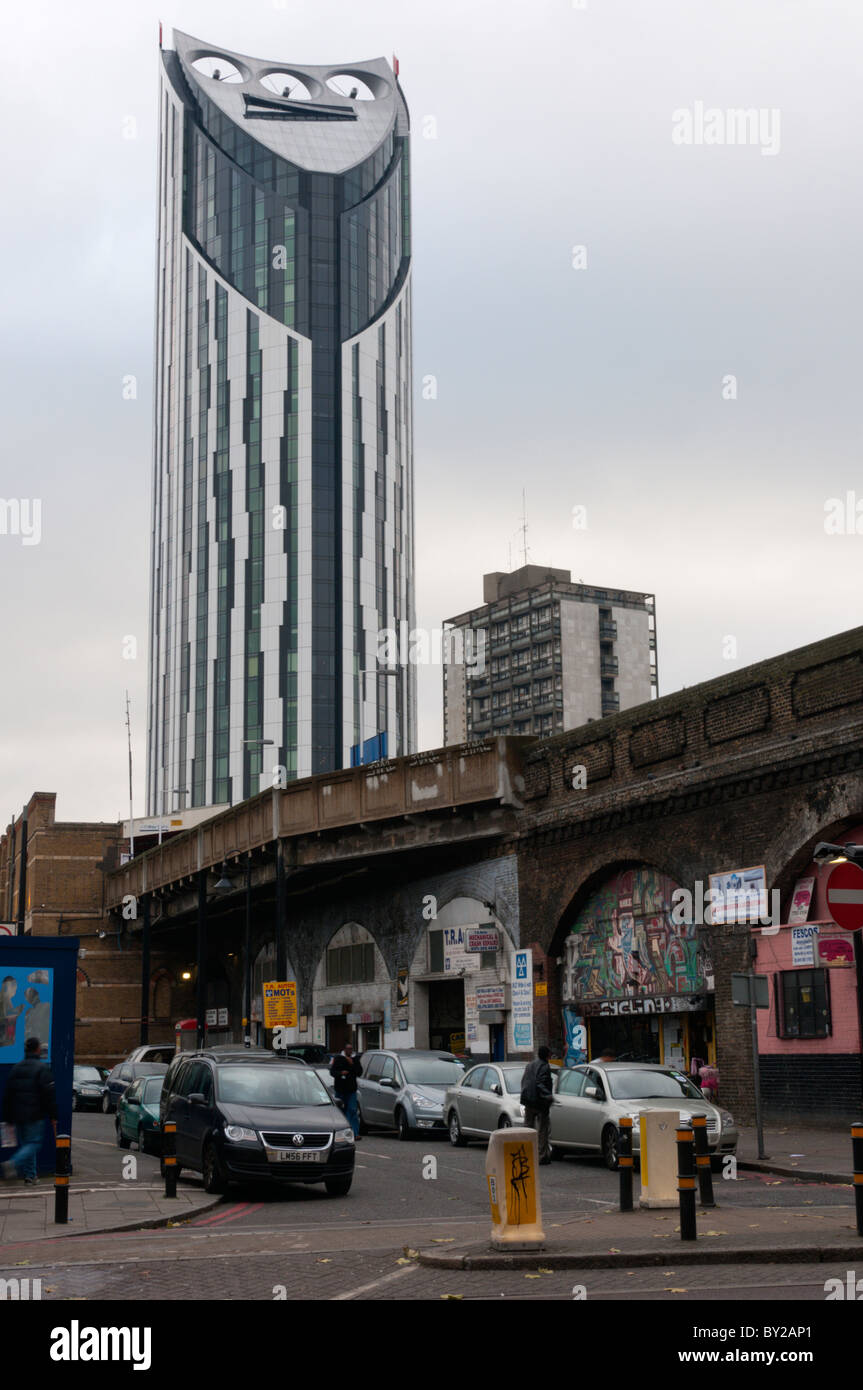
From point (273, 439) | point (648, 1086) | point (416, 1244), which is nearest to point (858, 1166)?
point (416, 1244)

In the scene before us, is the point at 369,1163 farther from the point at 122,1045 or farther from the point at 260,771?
the point at 260,771

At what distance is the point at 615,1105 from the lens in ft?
68.3

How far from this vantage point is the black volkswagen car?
17.7m

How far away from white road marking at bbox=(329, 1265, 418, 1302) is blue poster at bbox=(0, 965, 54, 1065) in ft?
31.9

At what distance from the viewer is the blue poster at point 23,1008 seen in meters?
20.3

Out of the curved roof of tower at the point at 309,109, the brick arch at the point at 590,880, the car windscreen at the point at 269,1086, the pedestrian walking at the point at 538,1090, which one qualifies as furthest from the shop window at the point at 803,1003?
the curved roof of tower at the point at 309,109

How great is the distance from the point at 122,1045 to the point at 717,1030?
4714 centimetres

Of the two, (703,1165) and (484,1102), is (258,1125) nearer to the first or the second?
(703,1165)

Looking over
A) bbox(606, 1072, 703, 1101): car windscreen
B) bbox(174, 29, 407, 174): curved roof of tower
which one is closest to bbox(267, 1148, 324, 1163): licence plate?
bbox(606, 1072, 703, 1101): car windscreen

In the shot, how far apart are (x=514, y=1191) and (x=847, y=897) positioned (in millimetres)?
4252

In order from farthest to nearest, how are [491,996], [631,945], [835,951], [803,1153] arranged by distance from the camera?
[491,996], [631,945], [835,951], [803,1153]

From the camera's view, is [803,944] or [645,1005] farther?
[645,1005]
